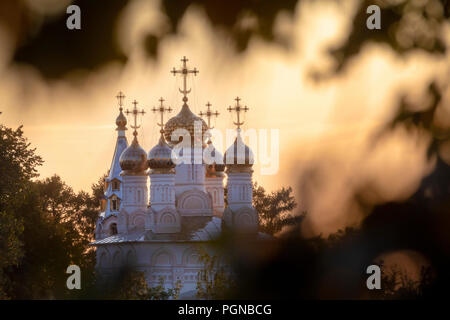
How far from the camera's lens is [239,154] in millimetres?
37094

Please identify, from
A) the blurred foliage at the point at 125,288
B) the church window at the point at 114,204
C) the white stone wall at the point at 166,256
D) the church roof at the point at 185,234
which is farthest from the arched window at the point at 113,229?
the blurred foliage at the point at 125,288

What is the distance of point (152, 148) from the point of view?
38.3 metres

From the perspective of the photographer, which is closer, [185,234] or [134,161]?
[185,234]

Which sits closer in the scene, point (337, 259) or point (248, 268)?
point (337, 259)

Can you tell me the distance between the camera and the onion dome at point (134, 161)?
40.9 metres

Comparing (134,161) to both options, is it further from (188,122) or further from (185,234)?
(185,234)

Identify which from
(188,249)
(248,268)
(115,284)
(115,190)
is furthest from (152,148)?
(248,268)

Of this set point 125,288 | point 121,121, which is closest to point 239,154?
point 121,121

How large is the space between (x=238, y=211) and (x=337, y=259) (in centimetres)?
2565

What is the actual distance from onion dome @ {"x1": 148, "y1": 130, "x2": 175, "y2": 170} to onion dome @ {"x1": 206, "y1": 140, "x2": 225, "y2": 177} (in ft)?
8.46

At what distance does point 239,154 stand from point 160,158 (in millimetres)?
2982

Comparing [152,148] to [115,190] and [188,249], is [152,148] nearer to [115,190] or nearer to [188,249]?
[188,249]

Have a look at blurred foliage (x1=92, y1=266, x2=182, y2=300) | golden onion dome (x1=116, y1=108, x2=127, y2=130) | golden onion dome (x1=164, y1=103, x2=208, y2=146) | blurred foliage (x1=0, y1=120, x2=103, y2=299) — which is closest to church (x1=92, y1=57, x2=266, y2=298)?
golden onion dome (x1=164, y1=103, x2=208, y2=146)
